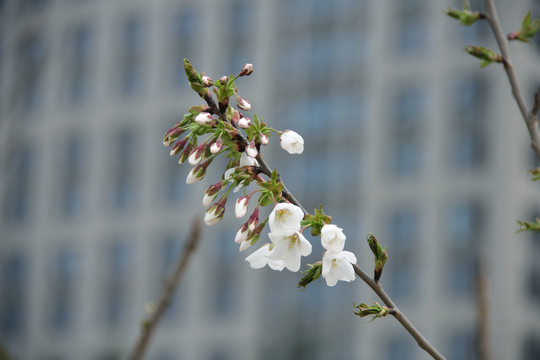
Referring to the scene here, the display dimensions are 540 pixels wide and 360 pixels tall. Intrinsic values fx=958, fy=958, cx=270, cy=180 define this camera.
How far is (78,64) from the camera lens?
76.8 metres

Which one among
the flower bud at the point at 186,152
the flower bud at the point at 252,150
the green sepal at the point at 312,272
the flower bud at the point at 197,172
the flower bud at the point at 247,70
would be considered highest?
the flower bud at the point at 247,70

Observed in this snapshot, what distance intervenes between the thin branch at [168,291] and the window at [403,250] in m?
54.9

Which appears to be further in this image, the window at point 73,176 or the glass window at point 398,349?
the window at point 73,176

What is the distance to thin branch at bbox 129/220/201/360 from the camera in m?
4.33

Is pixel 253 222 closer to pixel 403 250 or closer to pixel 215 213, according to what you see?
pixel 215 213

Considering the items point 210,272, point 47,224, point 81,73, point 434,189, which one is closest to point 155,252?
point 210,272

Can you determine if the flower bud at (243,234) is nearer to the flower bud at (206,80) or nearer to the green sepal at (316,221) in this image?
the green sepal at (316,221)

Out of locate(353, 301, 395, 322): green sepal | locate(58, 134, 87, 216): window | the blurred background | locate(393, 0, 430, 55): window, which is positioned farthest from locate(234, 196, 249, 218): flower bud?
locate(58, 134, 87, 216): window

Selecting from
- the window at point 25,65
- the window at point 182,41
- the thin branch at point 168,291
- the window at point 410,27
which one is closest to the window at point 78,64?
the window at point 182,41

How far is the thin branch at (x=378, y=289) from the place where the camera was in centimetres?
295

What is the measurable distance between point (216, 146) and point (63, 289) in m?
71.5

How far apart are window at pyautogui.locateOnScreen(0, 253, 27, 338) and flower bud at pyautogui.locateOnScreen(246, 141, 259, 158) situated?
239 ft

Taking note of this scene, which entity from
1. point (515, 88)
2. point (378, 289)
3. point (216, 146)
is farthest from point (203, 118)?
point (515, 88)

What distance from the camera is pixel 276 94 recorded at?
65875 millimetres
